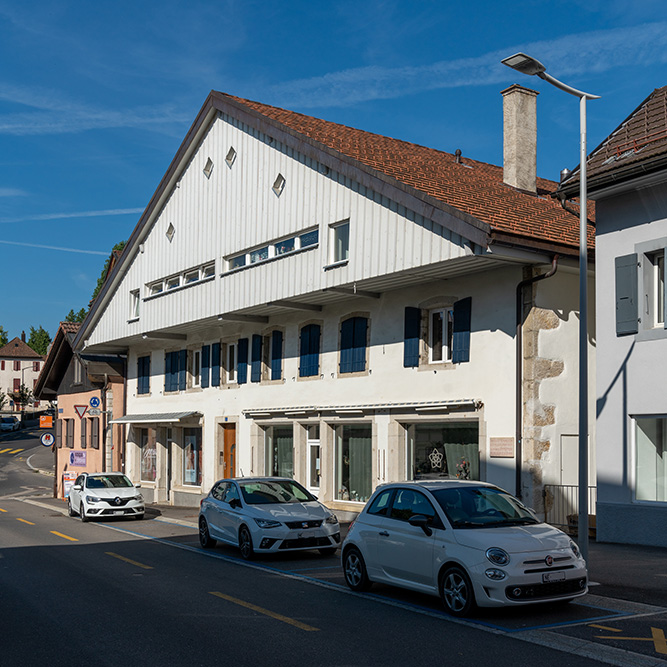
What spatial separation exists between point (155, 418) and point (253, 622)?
23221 mm

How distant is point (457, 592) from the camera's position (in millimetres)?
9914

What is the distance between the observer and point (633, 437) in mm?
16266

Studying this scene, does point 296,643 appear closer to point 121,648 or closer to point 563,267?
point 121,648

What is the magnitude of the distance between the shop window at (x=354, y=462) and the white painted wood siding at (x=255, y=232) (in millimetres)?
4067

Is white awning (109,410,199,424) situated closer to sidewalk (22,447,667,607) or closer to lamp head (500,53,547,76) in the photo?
sidewalk (22,447,667,607)

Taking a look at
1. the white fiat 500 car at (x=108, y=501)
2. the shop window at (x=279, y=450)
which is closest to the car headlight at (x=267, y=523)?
the shop window at (x=279, y=450)

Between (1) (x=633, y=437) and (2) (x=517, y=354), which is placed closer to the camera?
(1) (x=633, y=437)

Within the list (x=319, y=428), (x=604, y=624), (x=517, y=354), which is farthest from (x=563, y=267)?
(x=604, y=624)

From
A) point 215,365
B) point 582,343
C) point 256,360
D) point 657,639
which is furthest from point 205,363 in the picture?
point 657,639

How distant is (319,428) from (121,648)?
1603cm

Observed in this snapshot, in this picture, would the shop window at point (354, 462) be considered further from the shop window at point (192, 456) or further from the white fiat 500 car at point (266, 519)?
the shop window at point (192, 456)

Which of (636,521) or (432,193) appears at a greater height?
(432,193)

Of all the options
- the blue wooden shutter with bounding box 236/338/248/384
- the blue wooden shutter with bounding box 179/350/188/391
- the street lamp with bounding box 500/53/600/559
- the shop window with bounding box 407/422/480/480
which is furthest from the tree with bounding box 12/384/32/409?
the street lamp with bounding box 500/53/600/559

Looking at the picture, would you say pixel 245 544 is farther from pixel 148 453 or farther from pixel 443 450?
pixel 148 453
